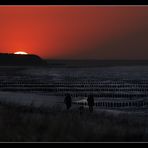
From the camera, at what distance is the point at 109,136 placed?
1304 centimetres
